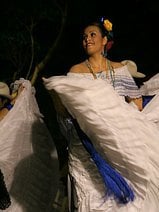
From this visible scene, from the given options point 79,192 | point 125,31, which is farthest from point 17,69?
point 79,192

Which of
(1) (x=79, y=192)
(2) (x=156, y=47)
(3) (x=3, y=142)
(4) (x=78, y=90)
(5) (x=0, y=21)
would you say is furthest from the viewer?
(5) (x=0, y=21)

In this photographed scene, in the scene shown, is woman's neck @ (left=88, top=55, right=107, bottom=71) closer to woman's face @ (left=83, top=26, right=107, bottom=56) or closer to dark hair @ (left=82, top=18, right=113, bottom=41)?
woman's face @ (left=83, top=26, right=107, bottom=56)

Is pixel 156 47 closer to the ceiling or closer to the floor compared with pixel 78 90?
closer to the floor

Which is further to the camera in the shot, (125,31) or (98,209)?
(125,31)

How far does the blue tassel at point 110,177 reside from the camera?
250cm

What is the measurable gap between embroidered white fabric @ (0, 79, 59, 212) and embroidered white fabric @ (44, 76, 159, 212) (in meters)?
1.08

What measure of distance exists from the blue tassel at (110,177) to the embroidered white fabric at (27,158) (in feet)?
3.28

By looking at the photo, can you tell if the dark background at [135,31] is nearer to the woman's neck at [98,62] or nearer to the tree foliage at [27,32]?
the tree foliage at [27,32]

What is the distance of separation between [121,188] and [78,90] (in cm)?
53

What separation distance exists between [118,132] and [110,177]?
25 centimetres

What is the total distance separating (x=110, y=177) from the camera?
99.7 inches

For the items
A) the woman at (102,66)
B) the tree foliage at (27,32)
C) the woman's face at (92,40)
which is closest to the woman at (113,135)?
the woman at (102,66)

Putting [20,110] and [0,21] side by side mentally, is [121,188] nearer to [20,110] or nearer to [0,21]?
[20,110]

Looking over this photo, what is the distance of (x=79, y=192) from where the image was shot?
280 cm
